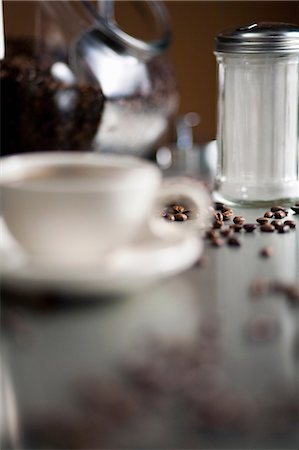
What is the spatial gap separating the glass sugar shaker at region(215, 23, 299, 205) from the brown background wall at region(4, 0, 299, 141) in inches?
58.2

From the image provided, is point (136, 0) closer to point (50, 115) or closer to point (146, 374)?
point (50, 115)

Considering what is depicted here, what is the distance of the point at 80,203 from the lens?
23.2 inches

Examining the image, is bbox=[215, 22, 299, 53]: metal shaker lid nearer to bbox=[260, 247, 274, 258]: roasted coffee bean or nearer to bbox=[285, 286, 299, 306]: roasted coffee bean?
bbox=[260, 247, 274, 258]: roasted coffee bean

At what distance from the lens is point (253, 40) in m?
0.91

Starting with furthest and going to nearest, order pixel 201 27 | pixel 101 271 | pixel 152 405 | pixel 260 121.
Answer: pixel 201 27
pixel 260 121
pixel 101 271
pixel 152 405

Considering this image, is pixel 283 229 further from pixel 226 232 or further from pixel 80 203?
pixel 80 203

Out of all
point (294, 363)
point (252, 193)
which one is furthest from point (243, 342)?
point (252, 193)

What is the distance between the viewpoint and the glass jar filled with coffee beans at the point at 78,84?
1325mm

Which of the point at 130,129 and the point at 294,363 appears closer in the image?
the point at 294,363

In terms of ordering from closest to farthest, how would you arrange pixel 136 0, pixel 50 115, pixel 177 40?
pixel 50 115 → pixel 136 0 → pixel 177 40

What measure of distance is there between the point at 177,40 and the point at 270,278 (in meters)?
1.96

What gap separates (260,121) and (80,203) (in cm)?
40

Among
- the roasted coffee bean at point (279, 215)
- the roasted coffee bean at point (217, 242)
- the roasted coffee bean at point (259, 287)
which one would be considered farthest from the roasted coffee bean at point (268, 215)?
the roasted coffee bean at point (259, 287)

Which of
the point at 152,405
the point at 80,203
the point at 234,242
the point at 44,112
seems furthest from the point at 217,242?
the point at 44,112
